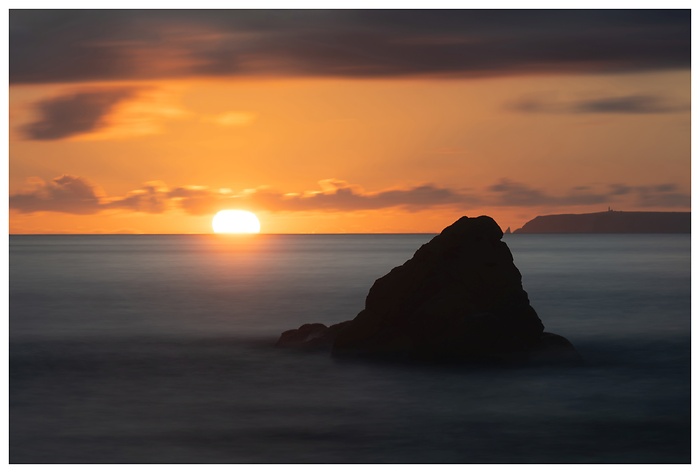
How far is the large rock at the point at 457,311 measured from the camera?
93.4 feet

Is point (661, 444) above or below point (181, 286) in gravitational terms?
below

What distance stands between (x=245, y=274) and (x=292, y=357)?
6650cm

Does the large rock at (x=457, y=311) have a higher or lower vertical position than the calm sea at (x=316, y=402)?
higher

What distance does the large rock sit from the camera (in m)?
28.5

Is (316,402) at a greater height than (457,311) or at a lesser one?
lesser

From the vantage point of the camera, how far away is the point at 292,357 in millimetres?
30641

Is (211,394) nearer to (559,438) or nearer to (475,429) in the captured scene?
(475,429)

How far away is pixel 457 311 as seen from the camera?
28312mm

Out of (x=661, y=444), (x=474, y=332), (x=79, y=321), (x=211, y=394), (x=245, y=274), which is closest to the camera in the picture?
(x=661, y=444)

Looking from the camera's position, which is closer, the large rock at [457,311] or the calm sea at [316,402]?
the calm sea at [316,402]

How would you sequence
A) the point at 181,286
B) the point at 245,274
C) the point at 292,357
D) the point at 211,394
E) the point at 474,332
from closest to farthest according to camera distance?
1. the point at 211,394
2. the point at 474,332
3. the point at 292,357
4. the point at 181,286
5. the point at 245,274

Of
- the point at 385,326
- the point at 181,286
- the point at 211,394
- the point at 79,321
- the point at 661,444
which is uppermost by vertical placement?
the point at 181,286

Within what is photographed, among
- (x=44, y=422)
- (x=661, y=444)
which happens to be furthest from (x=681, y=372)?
(x=44, y=422)

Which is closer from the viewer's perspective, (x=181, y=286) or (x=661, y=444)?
(x=661, y=444)
